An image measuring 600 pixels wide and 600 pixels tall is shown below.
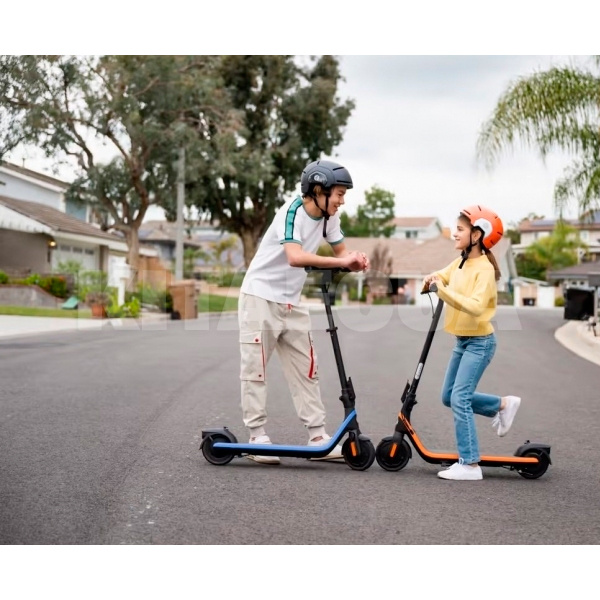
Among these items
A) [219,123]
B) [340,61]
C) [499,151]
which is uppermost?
[340,61]

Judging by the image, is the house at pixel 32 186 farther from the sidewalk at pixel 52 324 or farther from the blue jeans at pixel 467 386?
the blue jeans at pixel 467 386

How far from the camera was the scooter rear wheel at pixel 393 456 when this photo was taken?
5.39m

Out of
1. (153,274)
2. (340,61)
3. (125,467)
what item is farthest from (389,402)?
(340,61)

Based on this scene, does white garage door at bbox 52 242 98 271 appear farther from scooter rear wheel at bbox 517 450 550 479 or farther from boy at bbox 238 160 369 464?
scooter rear wheel at bbox 517 450 550 479

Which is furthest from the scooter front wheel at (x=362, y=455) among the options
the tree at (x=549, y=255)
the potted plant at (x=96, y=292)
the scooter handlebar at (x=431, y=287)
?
the tree at (x=549, y=255)

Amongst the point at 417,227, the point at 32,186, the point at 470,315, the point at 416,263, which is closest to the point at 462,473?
the point at 470,315

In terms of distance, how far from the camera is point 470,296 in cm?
523

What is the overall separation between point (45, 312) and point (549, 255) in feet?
157

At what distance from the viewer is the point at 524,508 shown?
4.57m

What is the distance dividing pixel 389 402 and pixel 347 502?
4.35 m

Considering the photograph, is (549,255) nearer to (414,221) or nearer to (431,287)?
(414,221)

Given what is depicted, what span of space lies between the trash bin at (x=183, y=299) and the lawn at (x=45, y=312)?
3.03 metres
